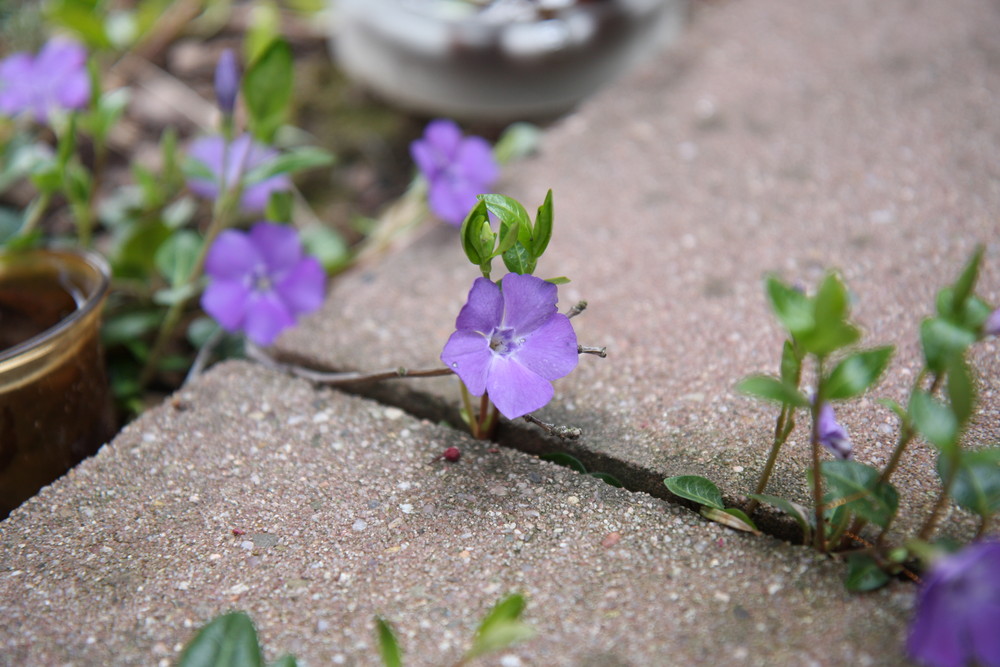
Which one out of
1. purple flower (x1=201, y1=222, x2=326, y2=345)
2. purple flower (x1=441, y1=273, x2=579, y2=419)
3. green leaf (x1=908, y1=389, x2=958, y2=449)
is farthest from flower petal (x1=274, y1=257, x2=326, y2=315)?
green leaf (x1=908, y1=389, x2=958, y2=449)

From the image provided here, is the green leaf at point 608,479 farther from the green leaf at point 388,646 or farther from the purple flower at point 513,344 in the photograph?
the green leaf at point 388,646

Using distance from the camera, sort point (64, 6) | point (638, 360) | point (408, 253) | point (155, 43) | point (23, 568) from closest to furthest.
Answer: point (23, 568), point (638, 360), point (408, 253), point (64, 6), point (155, 43)

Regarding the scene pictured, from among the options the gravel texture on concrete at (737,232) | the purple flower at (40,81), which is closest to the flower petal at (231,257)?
the gravel texture on concrete at (737,232)

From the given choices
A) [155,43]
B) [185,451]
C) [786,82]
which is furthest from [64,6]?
[786,82]

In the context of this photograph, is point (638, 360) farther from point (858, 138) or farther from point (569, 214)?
point (858, 138)

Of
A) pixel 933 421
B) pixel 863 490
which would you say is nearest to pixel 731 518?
pixel 863 490

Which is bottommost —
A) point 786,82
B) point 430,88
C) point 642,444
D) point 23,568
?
point 23,568
